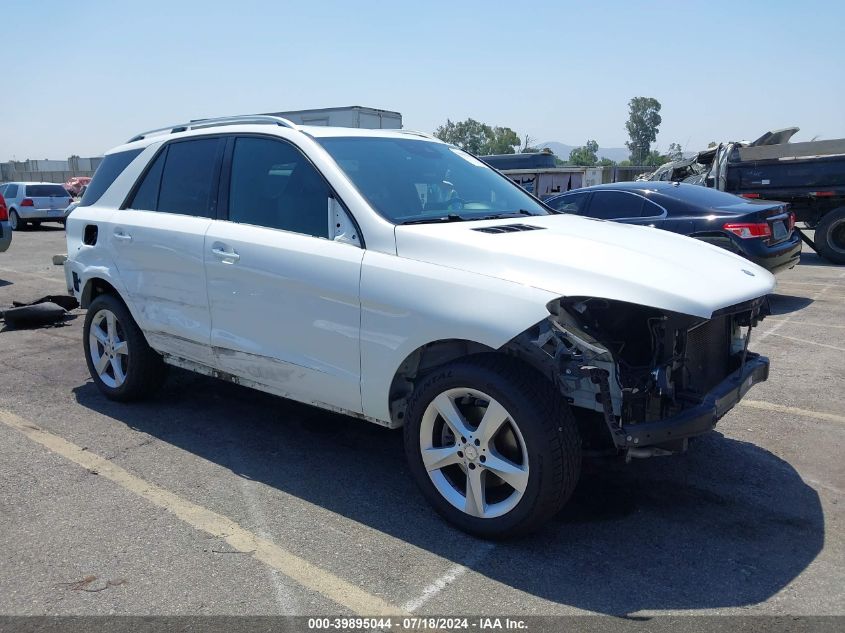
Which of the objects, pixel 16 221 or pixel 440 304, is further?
pixel 16 221

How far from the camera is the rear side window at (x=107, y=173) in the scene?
5.46 meters

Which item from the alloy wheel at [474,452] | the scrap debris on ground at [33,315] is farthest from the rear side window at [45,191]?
the alloy wheel at [474,452]

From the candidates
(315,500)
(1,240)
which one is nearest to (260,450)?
(315,500)

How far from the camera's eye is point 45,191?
23.8m

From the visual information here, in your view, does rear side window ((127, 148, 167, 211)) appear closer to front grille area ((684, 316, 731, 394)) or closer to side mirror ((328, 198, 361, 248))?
side mirror ((328, 198, 361, 248))

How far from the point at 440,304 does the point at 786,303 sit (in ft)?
23.7

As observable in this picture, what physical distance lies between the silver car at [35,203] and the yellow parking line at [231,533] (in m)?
21.0

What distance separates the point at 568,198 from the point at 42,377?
6.44 meters

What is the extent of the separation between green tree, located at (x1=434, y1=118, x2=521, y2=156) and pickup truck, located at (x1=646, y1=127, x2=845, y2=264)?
6121cm

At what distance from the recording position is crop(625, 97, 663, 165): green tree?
105 metres

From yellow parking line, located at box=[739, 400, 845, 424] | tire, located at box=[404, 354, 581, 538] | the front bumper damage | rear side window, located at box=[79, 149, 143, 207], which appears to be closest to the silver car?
rear side window, located at box=[79, 149, 143, 207]

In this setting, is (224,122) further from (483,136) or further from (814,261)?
(483,136)

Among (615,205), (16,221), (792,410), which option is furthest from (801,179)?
(16,221)

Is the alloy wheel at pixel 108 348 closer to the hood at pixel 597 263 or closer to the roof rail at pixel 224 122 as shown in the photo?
the roof rail at pixel 224 122
